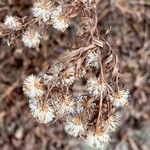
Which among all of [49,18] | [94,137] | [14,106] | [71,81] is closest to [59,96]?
[71,81]

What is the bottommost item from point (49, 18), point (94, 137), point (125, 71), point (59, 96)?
point (125, 71)

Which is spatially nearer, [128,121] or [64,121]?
[64,121]

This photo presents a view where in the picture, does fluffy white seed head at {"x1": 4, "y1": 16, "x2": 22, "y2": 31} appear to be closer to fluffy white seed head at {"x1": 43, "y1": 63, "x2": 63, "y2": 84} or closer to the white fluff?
fluffy white seed head at {"x1": 43, "y1": 63, "x2": 63, "y2": 84}

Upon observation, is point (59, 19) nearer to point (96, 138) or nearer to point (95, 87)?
point (95, 87)

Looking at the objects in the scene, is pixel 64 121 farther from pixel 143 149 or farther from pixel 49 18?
pixel 143 149

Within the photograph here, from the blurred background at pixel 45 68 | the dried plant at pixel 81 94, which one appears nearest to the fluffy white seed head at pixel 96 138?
the dried plant at pixel 81 94

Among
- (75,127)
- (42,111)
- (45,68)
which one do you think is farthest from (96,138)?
(45,68)

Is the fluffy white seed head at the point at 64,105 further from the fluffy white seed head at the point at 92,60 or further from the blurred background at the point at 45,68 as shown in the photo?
the blurred background at the point at 45,68
